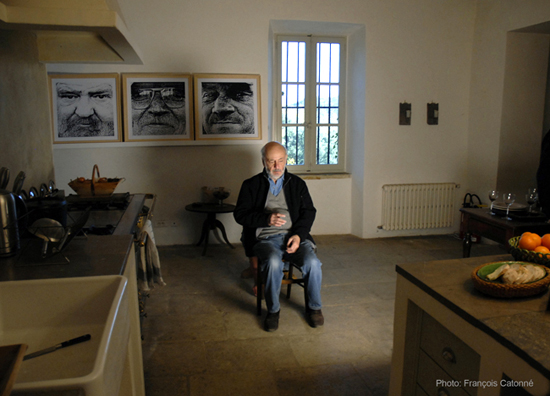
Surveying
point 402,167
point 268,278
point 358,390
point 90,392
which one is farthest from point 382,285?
point 90,392

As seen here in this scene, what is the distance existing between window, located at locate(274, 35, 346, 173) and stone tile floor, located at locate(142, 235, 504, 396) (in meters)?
1.61

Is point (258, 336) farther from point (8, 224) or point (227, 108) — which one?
point (227, 108)

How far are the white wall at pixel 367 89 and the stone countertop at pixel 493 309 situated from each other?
11.0 feet

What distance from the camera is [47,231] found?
1.75 meters

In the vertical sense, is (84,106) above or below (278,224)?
above

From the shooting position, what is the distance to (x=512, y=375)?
3.71 ft

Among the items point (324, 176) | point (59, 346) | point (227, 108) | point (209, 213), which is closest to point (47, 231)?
point (59, 346)

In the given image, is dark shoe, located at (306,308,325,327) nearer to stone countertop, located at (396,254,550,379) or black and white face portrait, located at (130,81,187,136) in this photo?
stone countertop, located at (396,254,550,379)

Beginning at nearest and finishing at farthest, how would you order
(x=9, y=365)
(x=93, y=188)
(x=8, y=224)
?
(x=9, y=365) < (x=8, y=224) < (x=93, y=188)

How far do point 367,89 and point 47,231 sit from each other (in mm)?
4003

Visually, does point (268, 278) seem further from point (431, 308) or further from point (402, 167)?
point (402, 167)

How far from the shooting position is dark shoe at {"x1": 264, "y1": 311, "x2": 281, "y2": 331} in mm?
2808

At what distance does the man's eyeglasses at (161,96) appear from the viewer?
450 centimetres

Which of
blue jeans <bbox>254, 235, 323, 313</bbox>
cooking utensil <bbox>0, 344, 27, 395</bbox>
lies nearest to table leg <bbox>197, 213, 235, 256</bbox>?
blue jeans <bbox>254, 235, 323, 313</bbox>
